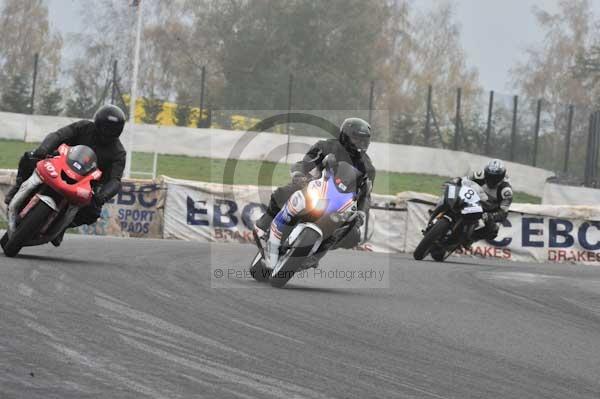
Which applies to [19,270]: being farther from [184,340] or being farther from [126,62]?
[126,62]

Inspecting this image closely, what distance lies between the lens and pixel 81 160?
11.3 m

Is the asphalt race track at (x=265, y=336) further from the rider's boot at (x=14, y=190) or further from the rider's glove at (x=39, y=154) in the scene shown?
the rider's glove at (x=39, y=154)

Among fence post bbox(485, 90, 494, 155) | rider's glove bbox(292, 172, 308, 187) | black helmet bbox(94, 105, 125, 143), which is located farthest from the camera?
fence post bbox(485, 90, 494, 155)

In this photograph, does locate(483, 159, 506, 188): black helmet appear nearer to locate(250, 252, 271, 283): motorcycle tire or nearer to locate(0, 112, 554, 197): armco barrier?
locate(250, 252, 271, 283): motorcycle tire

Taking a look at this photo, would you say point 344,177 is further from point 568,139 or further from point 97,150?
point 568,139

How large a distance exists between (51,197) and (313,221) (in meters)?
2.49

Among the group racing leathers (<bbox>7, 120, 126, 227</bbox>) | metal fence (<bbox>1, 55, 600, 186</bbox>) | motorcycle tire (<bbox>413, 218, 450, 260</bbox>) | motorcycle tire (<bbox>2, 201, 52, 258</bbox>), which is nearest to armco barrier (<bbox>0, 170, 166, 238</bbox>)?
motorcycle tire (<bbox>413, 218, 450, 260</bbox>)

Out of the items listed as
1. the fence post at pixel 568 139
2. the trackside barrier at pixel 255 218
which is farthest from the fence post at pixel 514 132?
the trackside barrier at pixel 255 218

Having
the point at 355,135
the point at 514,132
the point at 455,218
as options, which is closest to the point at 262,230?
the point at 355,135

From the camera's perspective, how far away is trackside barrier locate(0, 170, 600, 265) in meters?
22.3

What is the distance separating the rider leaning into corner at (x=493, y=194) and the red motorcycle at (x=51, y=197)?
29.7 ft

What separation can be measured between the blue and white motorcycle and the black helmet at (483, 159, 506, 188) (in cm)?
826

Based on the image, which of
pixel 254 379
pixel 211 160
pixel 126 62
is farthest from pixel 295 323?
pixel 126 62

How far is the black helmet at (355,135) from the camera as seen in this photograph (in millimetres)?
11188
